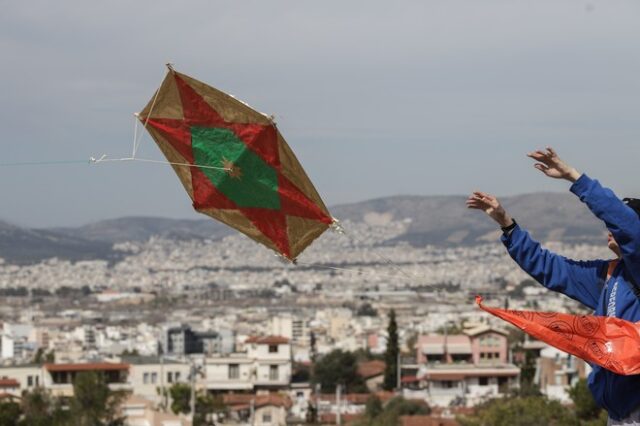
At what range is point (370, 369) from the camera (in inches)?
2808

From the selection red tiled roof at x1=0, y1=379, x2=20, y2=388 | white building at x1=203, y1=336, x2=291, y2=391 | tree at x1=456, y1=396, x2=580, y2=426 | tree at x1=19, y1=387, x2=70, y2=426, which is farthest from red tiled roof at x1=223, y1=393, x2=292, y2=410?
tree at x1=456, y1=396, x2=580, y2=426

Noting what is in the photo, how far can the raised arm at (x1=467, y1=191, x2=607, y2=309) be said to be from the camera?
5.14m

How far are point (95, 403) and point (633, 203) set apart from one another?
40.4m

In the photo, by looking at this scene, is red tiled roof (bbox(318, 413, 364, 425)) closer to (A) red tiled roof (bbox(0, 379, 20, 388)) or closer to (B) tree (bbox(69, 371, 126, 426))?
(B) tree (bbox(69, 371, 126, 426))

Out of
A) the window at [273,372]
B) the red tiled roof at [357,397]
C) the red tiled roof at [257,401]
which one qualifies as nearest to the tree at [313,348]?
the window at [273,372]

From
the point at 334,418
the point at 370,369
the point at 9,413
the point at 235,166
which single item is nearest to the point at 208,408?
the point at 334,418

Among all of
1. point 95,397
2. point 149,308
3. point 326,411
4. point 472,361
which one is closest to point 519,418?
point 95,397

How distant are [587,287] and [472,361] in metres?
60.2

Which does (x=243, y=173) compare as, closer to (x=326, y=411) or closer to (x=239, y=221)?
(x=239, y=221)

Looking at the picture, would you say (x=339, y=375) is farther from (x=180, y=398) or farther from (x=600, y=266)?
(x=600, y=266)

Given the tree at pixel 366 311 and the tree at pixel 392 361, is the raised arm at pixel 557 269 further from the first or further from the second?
the tree at pixel 366 311

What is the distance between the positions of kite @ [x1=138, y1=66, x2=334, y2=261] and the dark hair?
1.27 meters

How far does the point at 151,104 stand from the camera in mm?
5895

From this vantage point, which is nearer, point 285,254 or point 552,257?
point 552,257
